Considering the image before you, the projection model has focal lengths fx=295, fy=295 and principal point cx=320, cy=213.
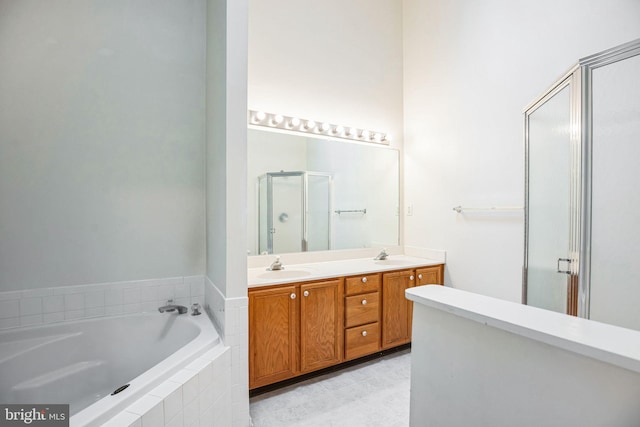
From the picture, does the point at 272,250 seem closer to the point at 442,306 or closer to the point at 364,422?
the point at 364,422

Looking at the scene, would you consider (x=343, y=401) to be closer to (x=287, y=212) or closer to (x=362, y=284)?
(x=362, y=284)

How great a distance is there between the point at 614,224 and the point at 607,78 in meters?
0.65

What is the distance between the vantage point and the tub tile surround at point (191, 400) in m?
1.08

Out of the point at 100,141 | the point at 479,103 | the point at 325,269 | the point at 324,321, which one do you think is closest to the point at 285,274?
the point at 325,269

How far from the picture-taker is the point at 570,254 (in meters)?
1.43

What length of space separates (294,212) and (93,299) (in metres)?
1.60

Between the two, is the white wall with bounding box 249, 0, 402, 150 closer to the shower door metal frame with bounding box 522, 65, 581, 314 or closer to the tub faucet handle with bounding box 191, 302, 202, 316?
the tub faucet handle with bounding box 191, 302, 202, 316

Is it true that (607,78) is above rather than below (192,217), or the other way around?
above

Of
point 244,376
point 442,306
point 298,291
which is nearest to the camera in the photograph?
point 442,306

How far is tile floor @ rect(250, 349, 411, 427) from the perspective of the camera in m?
1.79

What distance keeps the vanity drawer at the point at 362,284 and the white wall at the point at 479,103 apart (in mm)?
881

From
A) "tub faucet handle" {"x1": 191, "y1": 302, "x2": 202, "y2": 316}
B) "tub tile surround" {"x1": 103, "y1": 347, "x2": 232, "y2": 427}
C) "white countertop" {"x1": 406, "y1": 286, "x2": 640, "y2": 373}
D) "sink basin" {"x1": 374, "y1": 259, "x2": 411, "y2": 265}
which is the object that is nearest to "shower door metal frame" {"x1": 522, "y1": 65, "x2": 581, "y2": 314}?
"white countertop" {"x1": 406, "y1": 286, "x2": 640, "y2": 373}

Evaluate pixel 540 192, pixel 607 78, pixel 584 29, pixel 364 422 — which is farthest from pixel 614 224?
pixel 364 422

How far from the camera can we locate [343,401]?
1984 mm
